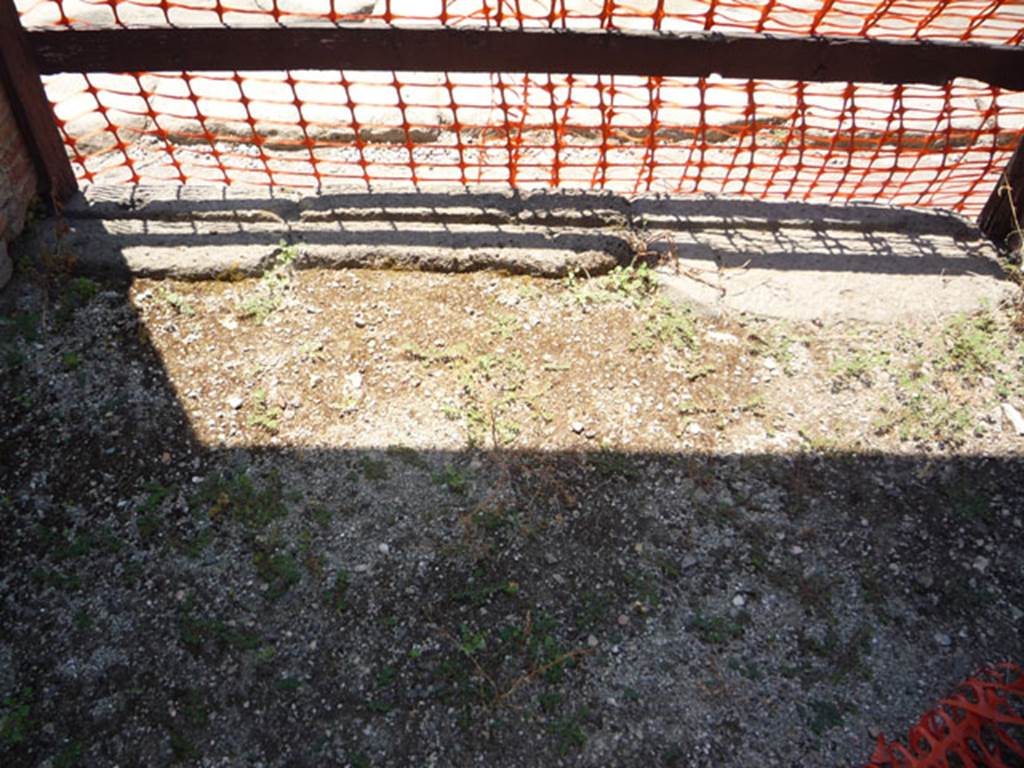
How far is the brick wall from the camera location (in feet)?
11.5

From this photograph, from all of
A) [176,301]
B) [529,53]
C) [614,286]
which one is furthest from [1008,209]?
[176,301]

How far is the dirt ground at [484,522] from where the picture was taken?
98.2 inches

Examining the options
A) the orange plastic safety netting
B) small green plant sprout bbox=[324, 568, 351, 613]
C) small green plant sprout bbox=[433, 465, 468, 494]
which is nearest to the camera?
small green plant sprout bbox=[324, 568, 351, 613]

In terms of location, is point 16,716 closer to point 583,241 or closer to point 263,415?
point 263,415

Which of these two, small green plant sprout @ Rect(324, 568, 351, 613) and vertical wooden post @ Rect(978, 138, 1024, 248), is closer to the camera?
small green plant sprout @ Rect(324, 568, 351, 613)

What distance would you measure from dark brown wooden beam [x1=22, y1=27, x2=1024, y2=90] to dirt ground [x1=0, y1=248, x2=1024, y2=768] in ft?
3.12

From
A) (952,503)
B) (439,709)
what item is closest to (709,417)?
(952,503)

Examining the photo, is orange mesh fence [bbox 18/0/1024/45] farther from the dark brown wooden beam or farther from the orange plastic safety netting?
the dark brown wooden beam

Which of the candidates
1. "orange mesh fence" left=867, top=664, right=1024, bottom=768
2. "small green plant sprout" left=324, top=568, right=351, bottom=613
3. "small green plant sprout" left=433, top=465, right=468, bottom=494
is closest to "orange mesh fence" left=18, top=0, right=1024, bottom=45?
"small green plant sprout" left=433, top=465, right=468, bottom=494

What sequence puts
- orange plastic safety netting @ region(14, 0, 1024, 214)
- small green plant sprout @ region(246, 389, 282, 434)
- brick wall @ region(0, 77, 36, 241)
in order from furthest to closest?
orange plastic safety netting @ region(14, 0, 1024, 214) < brick wall @ region(0, 77, 36, 241) < small green plant sprout @ region(246, 389, 282, 434)

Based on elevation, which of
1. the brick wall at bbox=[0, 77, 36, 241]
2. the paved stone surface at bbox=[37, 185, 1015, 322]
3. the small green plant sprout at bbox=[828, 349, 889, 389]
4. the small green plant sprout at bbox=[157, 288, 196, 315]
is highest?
the brick wall at bbox=[0, 77, 36, 241]

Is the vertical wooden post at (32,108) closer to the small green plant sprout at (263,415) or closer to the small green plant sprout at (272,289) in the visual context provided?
the small green plant sprout at (272,289)

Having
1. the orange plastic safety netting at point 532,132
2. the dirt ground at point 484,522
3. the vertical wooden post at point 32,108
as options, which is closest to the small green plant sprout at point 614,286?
the dirt ground at point 484,522

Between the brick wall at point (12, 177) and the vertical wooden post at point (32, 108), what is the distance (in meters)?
0.04
